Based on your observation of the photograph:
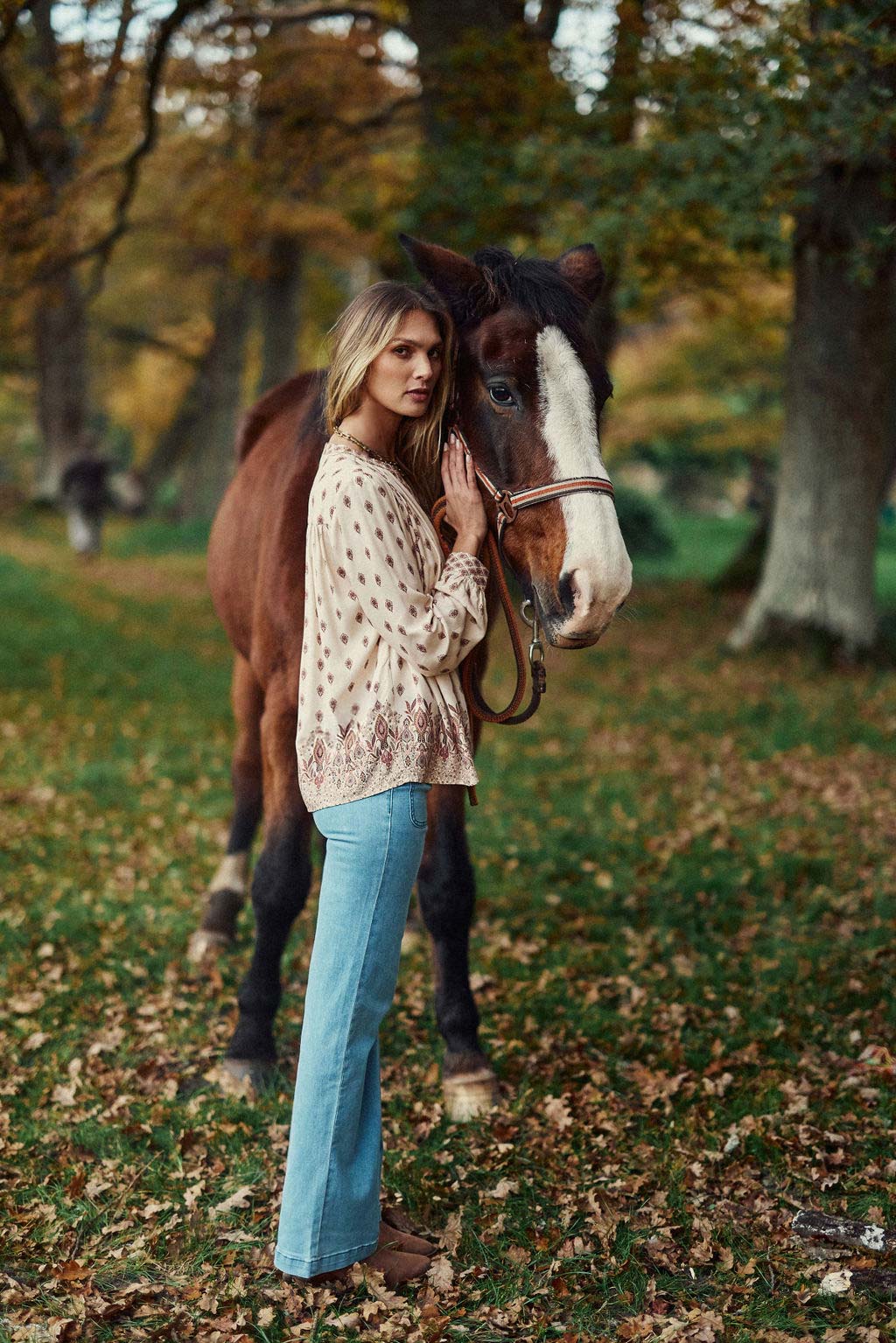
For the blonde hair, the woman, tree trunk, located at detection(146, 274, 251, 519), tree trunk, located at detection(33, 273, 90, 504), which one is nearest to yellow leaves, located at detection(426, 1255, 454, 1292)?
the woman

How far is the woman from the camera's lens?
2725 millimetres

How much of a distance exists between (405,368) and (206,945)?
3186mm

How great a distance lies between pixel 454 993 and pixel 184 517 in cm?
2691

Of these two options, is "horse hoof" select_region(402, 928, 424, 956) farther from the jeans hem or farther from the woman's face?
the woman's face

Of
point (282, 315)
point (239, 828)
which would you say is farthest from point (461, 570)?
point (282, 315)

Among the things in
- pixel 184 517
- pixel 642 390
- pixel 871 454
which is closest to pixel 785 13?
pixel 871 454

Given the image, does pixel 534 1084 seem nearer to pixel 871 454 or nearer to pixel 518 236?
pixel 871 454

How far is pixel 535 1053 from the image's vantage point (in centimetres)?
436

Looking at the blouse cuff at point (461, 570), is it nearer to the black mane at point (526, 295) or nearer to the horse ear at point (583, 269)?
the black mane at point (526, 295)

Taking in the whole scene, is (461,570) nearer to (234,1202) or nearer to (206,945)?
(234,1202)

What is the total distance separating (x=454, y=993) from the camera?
158 inches

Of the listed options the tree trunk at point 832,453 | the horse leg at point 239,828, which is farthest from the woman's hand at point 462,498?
the tree trunk at point 832,453

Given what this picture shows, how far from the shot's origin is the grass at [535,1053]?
3.06 m

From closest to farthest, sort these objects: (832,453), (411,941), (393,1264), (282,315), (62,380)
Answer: (393,1264) → (411,941) → (832,453) → (282,315) → (62,380)
